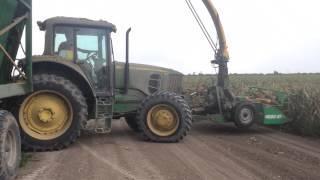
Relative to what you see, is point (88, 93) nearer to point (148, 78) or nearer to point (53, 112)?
point (53, 112)

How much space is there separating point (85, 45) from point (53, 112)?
1713mm

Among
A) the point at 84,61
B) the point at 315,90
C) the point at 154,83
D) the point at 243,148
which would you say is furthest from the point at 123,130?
the point at 315,90

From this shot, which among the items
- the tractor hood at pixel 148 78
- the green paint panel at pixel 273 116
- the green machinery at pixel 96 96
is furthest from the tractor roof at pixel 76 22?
the green paint panel at pixel 273 116

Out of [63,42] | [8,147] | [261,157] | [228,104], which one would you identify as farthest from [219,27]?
[8,147]

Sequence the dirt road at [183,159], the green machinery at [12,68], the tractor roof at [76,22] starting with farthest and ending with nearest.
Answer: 1. the tractor roof at [76,22]
2. the dirt road at [183,159]
3. the green machinery at [12,68]

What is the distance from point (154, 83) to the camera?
488 inches

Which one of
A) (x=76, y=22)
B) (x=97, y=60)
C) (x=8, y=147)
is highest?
(x=76, y=22)

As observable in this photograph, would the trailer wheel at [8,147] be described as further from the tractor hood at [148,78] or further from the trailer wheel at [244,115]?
the trailer wheel at [244,115]

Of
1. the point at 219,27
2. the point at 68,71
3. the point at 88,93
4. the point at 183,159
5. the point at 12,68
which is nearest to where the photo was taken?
the point at 12,68

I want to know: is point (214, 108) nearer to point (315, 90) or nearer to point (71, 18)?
point (315, 90)

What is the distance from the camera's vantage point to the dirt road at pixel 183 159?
302 inches

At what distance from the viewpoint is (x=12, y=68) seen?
328 inches

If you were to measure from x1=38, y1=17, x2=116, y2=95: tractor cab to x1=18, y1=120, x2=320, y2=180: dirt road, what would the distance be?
52.8 inches

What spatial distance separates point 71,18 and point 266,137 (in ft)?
16.5
